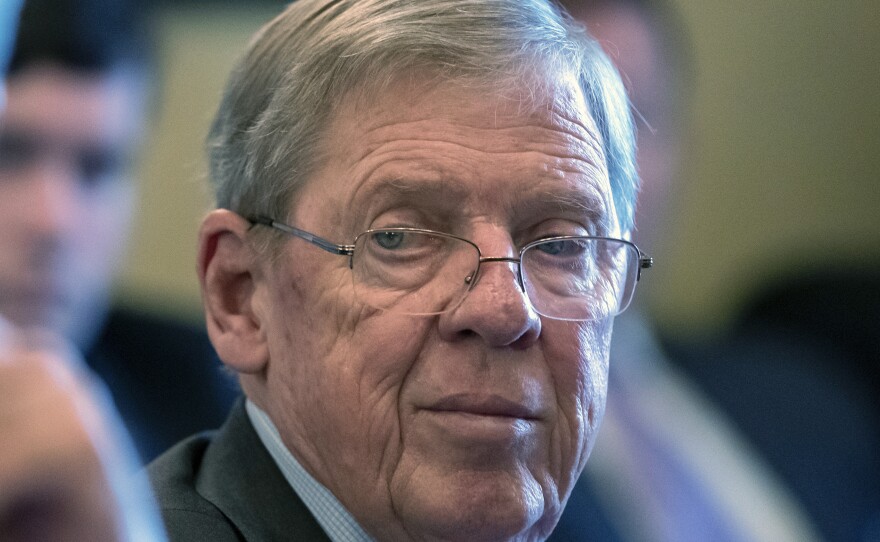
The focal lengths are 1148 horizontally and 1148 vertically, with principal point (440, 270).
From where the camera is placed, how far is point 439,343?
5.52 ft

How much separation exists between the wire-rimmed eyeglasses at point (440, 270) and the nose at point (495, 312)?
0.03 ft

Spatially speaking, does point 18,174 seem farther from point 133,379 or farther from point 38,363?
point 38,363

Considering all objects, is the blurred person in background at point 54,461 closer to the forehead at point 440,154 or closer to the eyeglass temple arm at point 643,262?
the forehead at point 440,154

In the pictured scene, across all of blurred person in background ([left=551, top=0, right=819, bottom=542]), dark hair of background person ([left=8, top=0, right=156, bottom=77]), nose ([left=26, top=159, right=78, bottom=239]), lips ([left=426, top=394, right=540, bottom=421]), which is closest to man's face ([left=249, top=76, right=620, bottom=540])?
lips ([left=426, top=394, right=540, bottom=421])

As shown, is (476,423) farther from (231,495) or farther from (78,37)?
(78,37)

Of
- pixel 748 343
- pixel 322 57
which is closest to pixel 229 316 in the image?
pixel 322 57

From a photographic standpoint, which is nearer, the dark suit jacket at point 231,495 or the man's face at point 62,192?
the dark suit jacket at point 231,495

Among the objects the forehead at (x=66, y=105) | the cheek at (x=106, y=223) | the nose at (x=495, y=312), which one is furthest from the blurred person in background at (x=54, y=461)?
the cheek at (x=106, y=223)

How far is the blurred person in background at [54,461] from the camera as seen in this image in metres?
0.69

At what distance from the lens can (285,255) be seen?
5.90 feet

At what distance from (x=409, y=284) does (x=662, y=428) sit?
1.90 m

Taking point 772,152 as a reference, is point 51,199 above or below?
above

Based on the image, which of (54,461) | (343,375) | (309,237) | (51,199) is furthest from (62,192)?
(54,461)

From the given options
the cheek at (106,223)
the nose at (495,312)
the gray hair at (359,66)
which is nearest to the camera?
the nose at (495,312)
